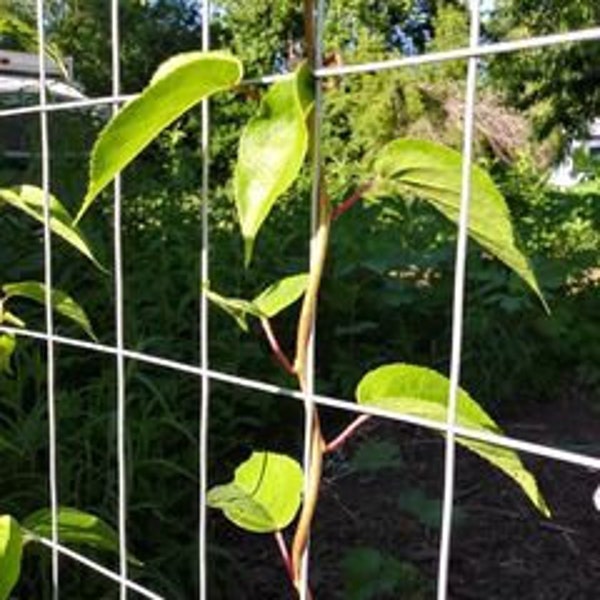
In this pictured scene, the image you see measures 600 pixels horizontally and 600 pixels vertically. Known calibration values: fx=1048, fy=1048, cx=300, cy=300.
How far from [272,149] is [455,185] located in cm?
12

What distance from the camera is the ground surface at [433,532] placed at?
5.86 ft

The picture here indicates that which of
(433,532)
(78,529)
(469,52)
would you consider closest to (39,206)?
(78,529)

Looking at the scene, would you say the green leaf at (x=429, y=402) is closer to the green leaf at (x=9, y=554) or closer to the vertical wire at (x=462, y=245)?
the vertical wire at (x=462, y=245)

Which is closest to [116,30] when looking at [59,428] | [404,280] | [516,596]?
[59,428]

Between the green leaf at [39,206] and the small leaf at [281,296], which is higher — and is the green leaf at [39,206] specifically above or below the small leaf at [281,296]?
above

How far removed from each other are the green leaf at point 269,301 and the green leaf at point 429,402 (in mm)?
91

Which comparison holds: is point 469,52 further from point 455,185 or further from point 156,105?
point 156,105

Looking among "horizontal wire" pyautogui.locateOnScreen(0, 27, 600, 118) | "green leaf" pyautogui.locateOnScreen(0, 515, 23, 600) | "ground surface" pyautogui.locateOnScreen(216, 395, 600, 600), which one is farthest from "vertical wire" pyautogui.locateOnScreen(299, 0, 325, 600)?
"ground surface" pyautogui.locateOnScreen(216, 395, 600, 600)

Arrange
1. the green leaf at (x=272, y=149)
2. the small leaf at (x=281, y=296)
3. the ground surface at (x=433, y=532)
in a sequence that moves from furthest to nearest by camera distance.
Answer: the ground surface at (x=433, y=532) → the small leaf at (x=281, y=296) → the green leaf at (x=272, y=149)

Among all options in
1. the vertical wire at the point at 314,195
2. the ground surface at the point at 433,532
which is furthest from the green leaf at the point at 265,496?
the ground surface at the point at 433,532

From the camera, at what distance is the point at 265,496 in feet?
2.63

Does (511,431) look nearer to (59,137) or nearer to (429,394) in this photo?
(59,137)

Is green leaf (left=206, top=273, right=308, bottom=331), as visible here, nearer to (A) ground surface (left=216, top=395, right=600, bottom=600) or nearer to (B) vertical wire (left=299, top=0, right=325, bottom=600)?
(B) vertical wire (left=299, top=0, right=325, bottom=600)

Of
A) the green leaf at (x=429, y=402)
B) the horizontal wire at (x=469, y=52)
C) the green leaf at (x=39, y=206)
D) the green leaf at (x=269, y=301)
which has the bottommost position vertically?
the green leaf at (x=429, y=402)
